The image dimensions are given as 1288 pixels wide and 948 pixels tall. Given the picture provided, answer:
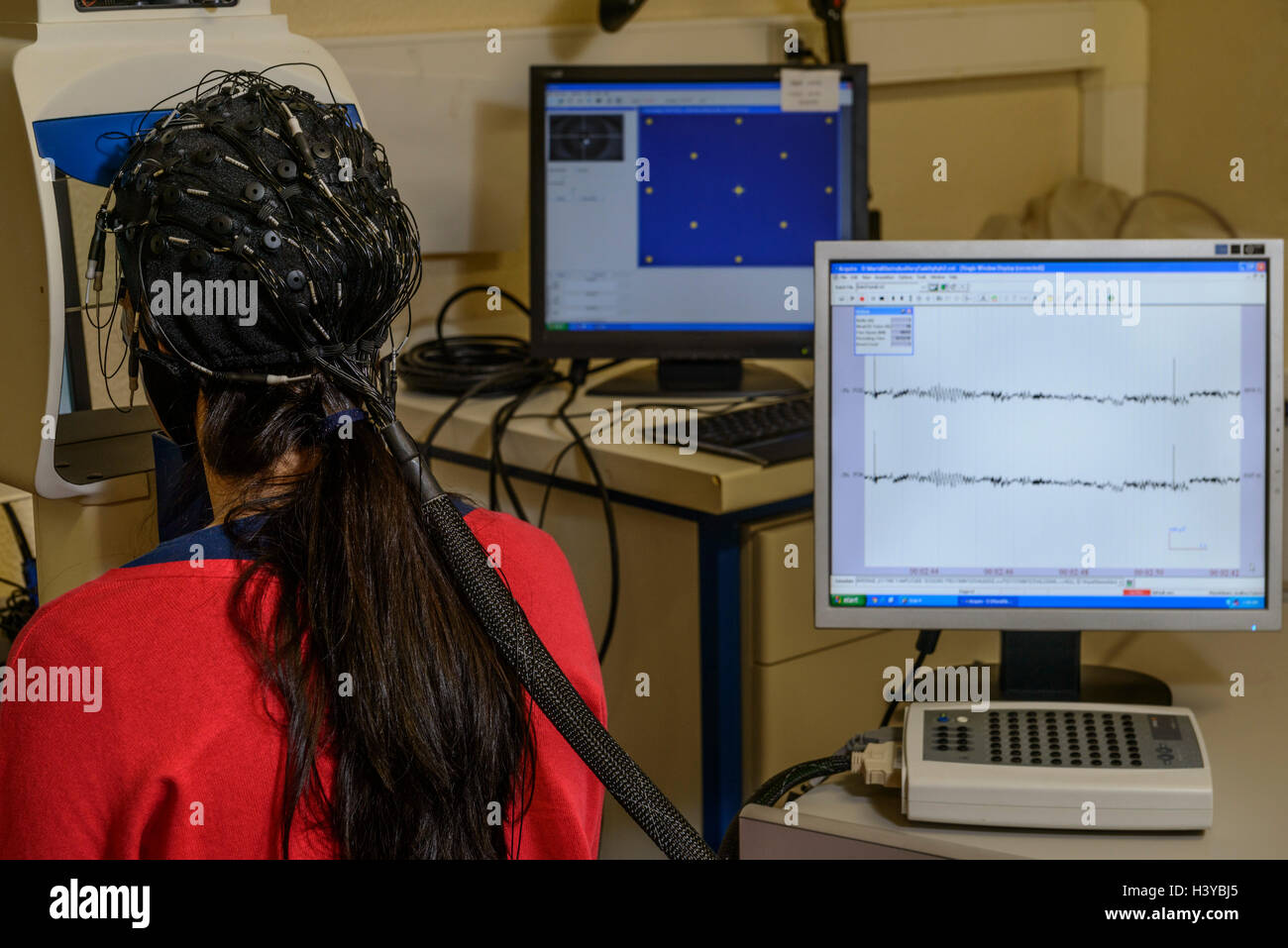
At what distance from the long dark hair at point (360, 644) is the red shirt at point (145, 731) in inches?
0.6

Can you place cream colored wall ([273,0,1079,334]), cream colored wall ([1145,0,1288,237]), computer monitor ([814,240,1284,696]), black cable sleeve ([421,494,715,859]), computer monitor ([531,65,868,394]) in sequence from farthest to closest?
cream colored wall ([1145,0,1288,237]) < cream colored wall ([273,0,1079,334]) < computer monitor ([531,65,868,394]) < computer monitor ([814,240,1284,696]) < black cable sleeve ([421,494,715,859])

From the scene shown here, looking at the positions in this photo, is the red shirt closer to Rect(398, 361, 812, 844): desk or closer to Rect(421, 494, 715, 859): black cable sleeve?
Rect(421, 494, 715, 859): black cable sleeve

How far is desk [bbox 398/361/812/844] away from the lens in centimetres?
160

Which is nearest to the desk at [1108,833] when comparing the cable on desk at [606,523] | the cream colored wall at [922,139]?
the cable on desk at [606,523]

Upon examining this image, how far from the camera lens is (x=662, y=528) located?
169cm

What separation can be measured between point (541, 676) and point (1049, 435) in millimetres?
528

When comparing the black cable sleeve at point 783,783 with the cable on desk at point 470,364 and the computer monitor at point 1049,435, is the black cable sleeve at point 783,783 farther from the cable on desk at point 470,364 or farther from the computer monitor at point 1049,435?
the cable on desk at point 470,364

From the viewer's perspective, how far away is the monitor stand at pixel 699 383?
190cm

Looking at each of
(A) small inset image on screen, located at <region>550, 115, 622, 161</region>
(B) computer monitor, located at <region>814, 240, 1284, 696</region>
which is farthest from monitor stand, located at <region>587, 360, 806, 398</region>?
(B) computer monitor, located at <region>814, 240, 1284, 696</region>

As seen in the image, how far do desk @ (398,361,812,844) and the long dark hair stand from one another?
71 centimetres

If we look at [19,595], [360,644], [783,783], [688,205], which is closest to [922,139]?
[688,205]

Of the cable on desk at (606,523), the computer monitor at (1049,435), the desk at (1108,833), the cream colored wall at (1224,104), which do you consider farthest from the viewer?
the cream colored wall at (1224,104)

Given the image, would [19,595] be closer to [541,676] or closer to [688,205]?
[541,676]
